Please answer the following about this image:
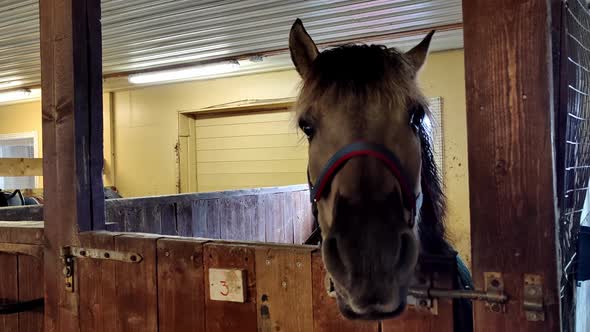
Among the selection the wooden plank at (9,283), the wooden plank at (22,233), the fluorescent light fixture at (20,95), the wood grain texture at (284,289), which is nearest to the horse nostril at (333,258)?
the wood grain texture at (284,289)

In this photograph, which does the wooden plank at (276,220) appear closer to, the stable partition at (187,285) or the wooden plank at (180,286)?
the stable partition at (187,285)

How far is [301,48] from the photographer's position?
1.15 meters

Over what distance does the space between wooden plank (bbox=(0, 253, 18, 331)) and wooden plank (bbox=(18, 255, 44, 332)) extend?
Result: 0.02 meters

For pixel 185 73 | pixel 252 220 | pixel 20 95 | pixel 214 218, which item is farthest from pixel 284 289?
pixel 20 95

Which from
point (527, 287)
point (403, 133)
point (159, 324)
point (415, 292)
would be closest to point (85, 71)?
point (159, 324)

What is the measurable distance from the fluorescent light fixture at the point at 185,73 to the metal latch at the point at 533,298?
487 centimetres

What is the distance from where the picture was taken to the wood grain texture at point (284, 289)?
3.46 ft

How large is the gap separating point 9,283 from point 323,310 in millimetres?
1133

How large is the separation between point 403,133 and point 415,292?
0.30 metres

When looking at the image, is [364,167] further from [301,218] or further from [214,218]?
[301,218]

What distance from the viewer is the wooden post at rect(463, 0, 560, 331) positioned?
802mm

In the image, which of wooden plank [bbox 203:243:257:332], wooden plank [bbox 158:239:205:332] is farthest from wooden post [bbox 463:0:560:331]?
Result: wooden plank [bbox 158:239:205:332]

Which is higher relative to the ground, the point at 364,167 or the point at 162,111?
the point at 162,111

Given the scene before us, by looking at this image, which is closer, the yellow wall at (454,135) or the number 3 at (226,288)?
the number 3 at (226,288)
